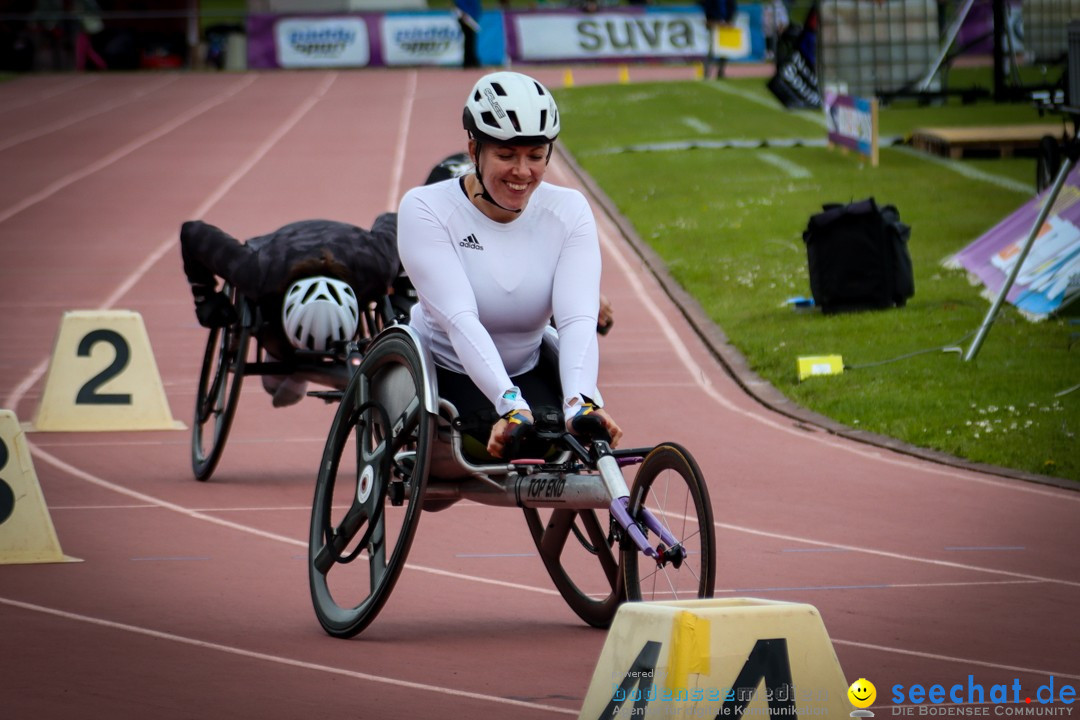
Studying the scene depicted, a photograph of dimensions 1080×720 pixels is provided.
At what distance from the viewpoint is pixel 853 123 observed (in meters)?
28.7

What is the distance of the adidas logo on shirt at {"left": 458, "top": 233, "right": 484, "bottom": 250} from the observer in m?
6.55

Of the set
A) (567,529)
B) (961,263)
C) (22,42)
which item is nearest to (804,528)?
(567,529)

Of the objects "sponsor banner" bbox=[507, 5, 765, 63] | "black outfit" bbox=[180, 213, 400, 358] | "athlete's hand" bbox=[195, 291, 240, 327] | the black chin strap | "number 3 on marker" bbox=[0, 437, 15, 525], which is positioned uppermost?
the black chin strap

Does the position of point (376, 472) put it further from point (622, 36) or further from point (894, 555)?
point (622, 36)

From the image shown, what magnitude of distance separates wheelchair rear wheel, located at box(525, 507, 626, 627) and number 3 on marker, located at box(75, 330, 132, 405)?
5.35 meters

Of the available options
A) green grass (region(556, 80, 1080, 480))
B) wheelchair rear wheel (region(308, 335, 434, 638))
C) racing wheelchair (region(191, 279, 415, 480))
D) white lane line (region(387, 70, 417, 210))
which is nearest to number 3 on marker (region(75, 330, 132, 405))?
racing wheelchair (region(191, 279, 415, 480))

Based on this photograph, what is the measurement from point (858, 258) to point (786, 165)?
12273mm

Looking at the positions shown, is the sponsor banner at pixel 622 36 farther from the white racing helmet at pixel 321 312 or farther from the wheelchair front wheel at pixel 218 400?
the white racing helmet at pixel 321 312

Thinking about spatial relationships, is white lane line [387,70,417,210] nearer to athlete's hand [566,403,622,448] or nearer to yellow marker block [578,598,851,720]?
athlete's hand [566,403,622,448]

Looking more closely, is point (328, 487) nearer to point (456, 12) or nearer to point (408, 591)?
point (408, 591)

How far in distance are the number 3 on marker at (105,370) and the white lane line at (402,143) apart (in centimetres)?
1238

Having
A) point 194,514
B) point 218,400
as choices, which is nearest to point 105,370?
point 218,400

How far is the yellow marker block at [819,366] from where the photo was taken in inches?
535

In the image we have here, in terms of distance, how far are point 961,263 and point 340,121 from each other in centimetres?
2089
